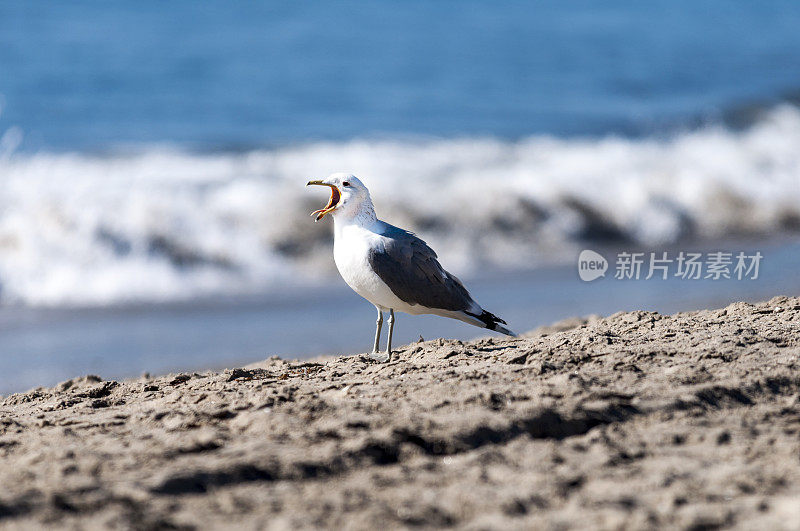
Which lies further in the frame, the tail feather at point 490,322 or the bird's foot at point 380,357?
the tail feather at point 490,322

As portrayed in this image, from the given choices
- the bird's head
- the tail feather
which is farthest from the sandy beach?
the bird's head

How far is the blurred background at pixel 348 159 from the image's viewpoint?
27.0ft

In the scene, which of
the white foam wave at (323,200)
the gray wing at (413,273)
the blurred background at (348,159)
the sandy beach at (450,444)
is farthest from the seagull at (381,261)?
the white foam wave at (323,200)

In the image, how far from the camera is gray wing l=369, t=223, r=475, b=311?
4.90 metres

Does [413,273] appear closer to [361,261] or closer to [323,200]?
[361,261]

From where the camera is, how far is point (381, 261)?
489cm

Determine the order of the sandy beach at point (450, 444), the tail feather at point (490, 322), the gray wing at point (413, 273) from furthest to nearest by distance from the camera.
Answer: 1. the tail feather at point (490, 322)
2. the gray wing at point (413, 273)
3. the sandy beach at point (450, 444)

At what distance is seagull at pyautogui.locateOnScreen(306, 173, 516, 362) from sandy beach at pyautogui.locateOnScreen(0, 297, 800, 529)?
24.4 inches

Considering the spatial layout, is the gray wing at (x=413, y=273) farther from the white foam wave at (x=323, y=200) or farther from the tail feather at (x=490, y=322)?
the white foam wave at (x=323, y=200)

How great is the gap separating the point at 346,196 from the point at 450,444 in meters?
2.21

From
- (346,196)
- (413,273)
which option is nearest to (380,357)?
(413,273)

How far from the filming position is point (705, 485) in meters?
2.70

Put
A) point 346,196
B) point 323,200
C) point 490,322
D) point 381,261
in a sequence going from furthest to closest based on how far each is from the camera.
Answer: point 323,200 < point 490,322 < point 346,196 < point 381,261

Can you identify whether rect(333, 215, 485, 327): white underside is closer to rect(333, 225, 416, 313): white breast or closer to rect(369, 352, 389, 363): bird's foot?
rect(333, 225, 416, 313): white breast
